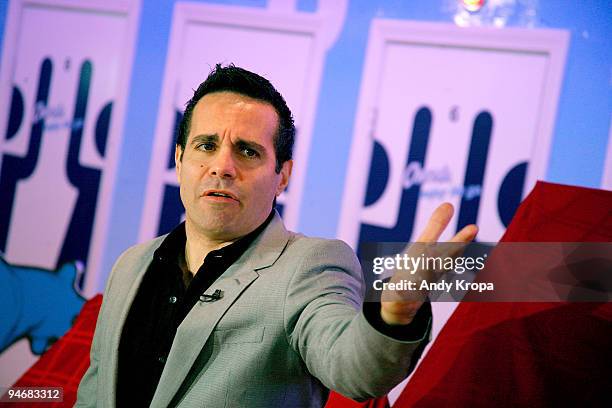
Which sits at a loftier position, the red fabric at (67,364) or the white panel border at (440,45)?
the white panel border at (440,45)

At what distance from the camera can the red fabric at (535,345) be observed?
1915 millimetres

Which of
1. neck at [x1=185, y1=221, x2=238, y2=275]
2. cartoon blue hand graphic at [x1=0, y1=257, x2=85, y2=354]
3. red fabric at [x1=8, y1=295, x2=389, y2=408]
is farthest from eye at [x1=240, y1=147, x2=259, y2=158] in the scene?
cartoon blue hand graphic at [x1=0, y1=257, x2=85, y2=354]

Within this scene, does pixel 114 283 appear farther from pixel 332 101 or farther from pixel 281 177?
pixel 332 101

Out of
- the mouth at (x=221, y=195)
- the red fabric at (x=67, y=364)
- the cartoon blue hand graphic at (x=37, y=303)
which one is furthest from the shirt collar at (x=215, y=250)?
the cartoon blue hand graphic at (x=37, y=303)

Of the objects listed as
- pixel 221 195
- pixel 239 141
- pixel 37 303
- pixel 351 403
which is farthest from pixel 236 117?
pixel 37 303

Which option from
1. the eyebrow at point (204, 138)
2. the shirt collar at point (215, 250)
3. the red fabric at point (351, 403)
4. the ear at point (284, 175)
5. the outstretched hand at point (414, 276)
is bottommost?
the red fabric at point (351, 403)

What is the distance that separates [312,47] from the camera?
11.1 feet

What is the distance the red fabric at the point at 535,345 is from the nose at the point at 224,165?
920 mm

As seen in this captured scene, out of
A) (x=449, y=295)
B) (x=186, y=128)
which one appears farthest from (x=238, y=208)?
(x=449, y=295)

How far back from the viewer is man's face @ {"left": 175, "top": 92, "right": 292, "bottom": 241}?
1820mm

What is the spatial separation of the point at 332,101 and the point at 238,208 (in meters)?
1.63

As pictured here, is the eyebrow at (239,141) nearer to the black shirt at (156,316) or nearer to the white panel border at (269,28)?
the black shirt at (156,316)

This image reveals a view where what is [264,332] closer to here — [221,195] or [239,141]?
[221,195]

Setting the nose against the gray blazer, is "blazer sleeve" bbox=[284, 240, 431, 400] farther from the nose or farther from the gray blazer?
the nose
